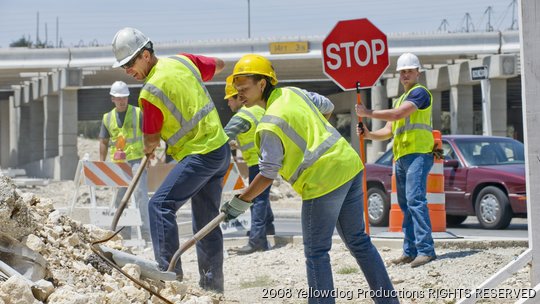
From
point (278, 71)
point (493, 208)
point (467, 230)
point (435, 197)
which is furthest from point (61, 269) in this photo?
point (278, 71)

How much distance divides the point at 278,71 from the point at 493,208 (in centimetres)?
3123

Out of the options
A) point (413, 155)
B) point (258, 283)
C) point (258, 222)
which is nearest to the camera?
point (258, 283)

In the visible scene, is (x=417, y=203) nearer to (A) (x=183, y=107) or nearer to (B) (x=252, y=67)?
(A) (x=183, y=107)

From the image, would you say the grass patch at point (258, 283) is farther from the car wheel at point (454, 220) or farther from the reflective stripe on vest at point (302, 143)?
the car wheel at point (454, 220)

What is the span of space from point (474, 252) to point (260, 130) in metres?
4.50

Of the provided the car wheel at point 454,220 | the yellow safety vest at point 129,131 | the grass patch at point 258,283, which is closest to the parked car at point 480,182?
the car wheel at point 454,220

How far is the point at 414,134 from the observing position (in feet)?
33.3

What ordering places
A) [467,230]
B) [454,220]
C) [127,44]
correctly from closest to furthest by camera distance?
1. [127,44]
2. [467,230]
3. [454,220]

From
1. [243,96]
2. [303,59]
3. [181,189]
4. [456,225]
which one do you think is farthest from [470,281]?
[303,59]

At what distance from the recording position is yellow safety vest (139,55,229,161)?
8.29 metres

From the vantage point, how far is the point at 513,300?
8.07 m

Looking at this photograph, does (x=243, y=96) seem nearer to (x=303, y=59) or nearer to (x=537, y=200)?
(x=537, y=200)

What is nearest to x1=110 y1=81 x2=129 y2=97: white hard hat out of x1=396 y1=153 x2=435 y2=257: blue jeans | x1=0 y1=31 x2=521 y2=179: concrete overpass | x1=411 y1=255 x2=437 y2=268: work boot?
x1=396 y1=153 x2=435 y2=257: blue jeans

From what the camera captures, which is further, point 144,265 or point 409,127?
point 409,127
